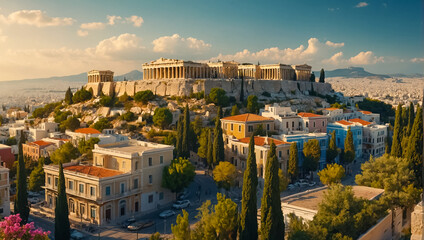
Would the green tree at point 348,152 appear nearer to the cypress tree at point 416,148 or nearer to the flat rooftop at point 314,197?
the cypress tree at point 416,148

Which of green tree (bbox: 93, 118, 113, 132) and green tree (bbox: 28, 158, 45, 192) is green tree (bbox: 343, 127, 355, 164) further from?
green tree (bbox: 93, 118, 113, 132)

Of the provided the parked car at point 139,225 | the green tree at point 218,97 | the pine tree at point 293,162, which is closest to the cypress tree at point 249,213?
the parked car at point 139,225

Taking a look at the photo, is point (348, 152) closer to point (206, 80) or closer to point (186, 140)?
point (186, 140)

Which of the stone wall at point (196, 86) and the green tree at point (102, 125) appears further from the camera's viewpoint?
the stone wall at point (196, 86)

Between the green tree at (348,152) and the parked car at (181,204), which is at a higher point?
the green tree at (348,152)

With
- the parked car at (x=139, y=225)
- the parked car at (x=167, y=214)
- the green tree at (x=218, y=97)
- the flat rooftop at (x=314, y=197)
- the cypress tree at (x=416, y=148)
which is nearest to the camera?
the flat rooftop at (x=314, y=197)

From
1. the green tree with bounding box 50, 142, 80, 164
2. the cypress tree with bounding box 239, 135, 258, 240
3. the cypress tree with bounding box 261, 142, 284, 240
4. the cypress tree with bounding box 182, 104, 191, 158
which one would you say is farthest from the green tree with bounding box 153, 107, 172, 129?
the cypress tree with bounding box 261, 142, 284, 240

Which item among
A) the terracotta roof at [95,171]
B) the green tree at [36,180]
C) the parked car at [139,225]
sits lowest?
the parked car at [139,225]
